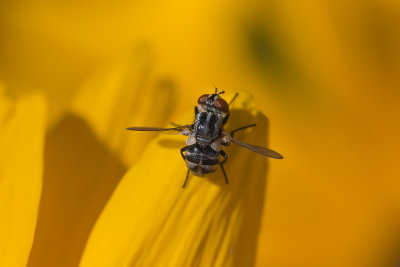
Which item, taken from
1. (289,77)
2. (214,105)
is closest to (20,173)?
(214,105)

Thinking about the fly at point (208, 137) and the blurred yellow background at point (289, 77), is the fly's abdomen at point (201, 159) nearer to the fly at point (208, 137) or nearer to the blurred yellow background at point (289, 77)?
the fly at point (208, 137)

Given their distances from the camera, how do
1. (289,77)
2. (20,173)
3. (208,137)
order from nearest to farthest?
1. (20,173)
2. (208,137)
3. (289,77)

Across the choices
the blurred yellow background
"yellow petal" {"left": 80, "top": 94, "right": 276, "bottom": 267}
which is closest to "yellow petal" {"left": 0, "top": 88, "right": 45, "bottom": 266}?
"yellow petal" {"left": 80, "top": 94, "right": 276, "bottom": 267}

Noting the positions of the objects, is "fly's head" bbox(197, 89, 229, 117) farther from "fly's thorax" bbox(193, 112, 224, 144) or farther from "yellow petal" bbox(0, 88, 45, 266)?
"yellow petal" bbox(0, 88, 45, 266)

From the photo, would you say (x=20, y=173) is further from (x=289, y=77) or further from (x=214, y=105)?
(x=289, y=77)

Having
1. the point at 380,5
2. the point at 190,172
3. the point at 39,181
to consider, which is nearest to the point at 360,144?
the point at 380,5

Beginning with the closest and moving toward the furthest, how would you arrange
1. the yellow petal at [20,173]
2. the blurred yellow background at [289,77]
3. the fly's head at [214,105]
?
the yellow petal at [20,173] → the fly's head at [214,105] → the blurred yellow background at [289,77]

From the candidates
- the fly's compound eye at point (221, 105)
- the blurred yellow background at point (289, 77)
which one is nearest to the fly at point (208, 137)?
the fly's compound eye at point (221, 105)
